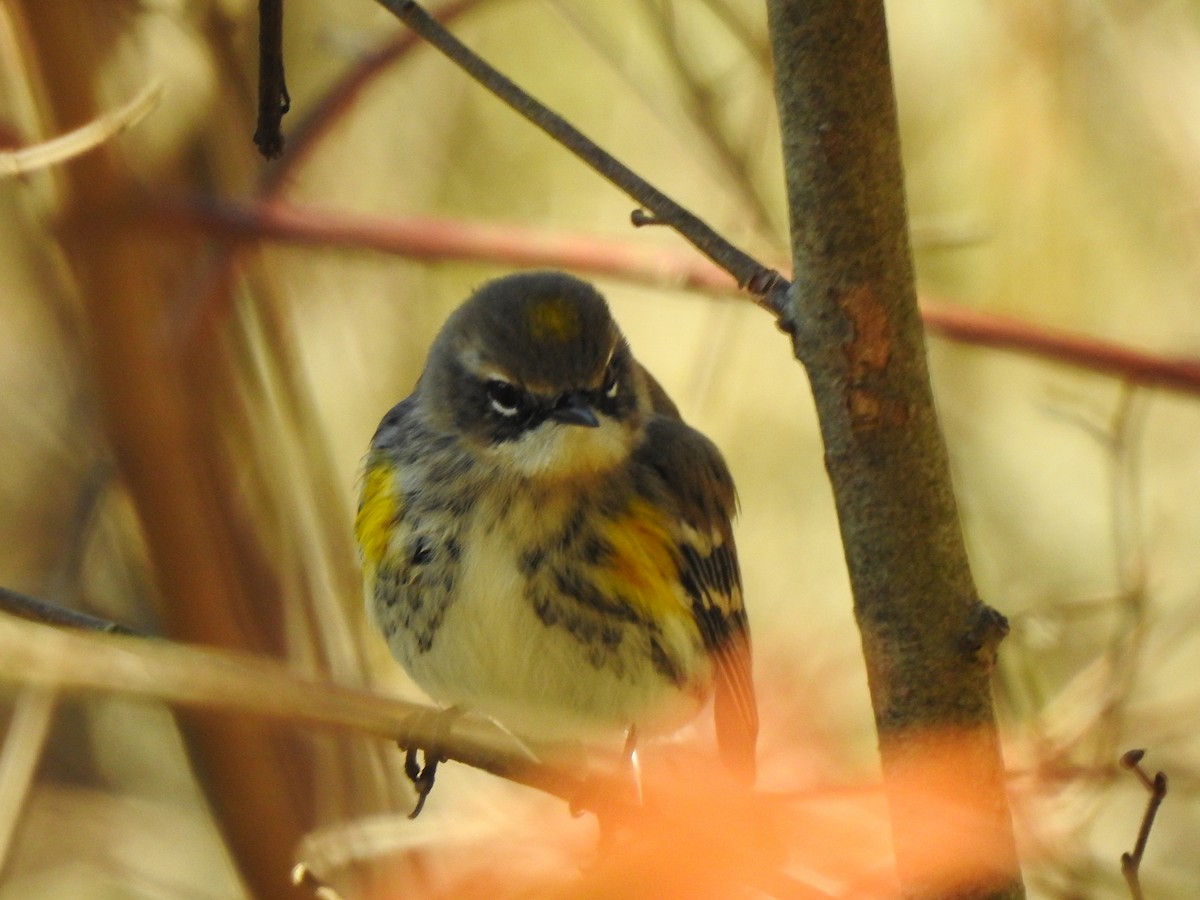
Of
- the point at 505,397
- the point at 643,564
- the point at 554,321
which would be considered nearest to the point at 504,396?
the point at 505,397

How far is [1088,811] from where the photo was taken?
11.0 feet

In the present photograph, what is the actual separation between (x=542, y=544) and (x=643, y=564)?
269mm

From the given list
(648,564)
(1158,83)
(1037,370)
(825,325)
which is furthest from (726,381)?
(825,325)

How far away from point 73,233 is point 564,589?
1298 millimetres

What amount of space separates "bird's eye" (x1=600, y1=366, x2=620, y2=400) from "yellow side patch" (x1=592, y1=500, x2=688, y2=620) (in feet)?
0.88

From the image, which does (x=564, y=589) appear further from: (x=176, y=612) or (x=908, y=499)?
(x=908, y=499)

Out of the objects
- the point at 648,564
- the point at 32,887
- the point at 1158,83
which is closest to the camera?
the point at 648,564

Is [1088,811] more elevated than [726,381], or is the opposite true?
[726,381]

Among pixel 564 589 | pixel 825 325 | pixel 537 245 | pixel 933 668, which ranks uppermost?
pixel 537 245

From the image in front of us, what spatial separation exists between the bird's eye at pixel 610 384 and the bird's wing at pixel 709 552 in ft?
0.66

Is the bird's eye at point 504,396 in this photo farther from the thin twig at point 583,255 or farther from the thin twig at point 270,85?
the thin twig at point 270,85

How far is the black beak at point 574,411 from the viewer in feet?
11.0

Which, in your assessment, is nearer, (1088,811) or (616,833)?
(616,833)

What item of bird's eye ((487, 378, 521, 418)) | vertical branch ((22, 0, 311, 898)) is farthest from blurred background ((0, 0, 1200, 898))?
bird's eye ((487, 378, 521, 418))
